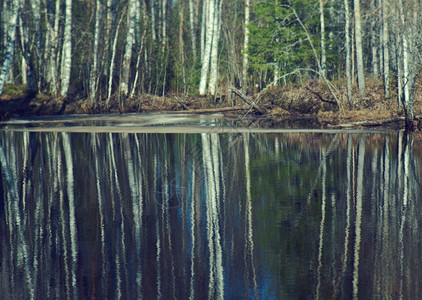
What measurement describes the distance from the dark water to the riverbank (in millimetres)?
8683

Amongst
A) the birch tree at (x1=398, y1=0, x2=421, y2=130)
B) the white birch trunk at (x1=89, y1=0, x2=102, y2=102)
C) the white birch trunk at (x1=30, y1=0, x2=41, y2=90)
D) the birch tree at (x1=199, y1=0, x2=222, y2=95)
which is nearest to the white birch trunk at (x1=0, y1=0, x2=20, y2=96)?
the white birch trunk at (x1=89, y1=0, x2=102, y2=102)

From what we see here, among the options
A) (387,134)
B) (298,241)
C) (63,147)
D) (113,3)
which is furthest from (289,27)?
(298,241)

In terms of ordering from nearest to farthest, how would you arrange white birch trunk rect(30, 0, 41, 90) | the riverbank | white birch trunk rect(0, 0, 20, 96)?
the riverbank < white birch trunk rect(0, 0, 20, 96) < white birch trunk rect(30, 0, 41, 90)

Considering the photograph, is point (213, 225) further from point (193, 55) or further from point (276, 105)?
point (193, 55)

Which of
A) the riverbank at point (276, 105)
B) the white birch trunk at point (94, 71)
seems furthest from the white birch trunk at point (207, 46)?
the white birch trunk at point (94, 71)

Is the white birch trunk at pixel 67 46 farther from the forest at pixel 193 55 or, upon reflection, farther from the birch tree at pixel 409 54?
the birch tree at pixel 409 54

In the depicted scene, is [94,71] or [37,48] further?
[37,48]

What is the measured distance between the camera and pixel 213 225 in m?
7.83

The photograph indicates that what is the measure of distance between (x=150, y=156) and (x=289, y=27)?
24.6 metres

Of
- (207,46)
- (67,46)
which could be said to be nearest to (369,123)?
(67,46)

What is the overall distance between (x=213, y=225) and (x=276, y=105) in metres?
23.1

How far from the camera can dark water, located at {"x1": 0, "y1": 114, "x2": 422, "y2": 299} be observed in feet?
18.6

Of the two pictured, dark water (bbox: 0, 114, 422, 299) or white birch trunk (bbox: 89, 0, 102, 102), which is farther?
white birch trunk (bbox: 89, 0, 102, 102)

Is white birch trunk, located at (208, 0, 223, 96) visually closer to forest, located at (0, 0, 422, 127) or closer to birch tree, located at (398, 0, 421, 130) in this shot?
forest, located at (0, 0, 422, 127)
